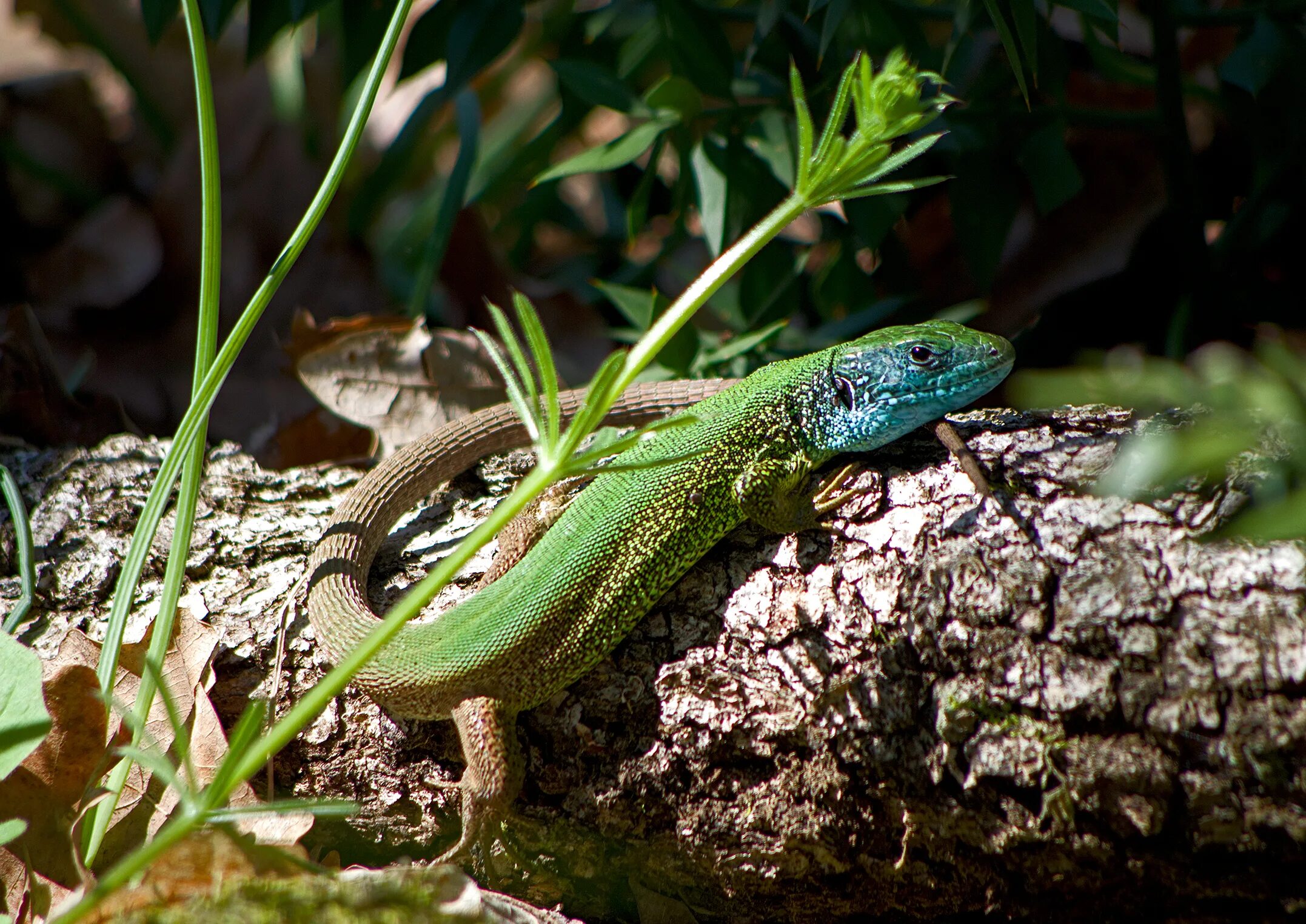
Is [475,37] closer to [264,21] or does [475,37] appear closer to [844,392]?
[264,21]

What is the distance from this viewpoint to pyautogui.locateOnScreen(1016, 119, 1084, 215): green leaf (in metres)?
2.89

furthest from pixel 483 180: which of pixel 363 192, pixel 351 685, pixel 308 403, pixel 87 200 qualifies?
pixel 351 685

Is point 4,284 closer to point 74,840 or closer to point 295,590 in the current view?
point 295,590

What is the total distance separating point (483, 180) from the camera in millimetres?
4215

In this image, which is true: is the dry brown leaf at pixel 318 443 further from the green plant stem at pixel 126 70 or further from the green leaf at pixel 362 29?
the green plant stem at pixel 126 70

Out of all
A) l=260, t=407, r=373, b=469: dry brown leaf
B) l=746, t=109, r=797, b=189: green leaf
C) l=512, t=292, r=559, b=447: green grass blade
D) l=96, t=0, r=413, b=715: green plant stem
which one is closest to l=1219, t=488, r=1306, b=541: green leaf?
l=512, t=292, r=559, b=447: green grass blade

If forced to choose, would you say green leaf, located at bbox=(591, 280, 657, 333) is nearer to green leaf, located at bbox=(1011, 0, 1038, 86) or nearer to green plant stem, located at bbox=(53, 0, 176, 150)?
green leaf, located at bbox=(1011, 0, 1038, 86)

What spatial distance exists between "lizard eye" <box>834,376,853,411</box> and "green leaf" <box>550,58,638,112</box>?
121 centimetres

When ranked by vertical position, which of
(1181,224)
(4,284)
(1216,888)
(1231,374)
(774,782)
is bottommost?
(1216,888)

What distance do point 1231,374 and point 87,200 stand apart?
203 inches

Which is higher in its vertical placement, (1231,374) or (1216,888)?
(1231,374)

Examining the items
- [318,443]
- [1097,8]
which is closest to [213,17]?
[318,443]

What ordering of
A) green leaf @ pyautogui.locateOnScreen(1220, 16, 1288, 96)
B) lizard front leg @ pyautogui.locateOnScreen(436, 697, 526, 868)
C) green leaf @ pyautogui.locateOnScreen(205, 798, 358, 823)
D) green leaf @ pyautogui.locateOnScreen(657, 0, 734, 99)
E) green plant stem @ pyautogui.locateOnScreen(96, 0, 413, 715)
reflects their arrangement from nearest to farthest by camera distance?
green leaf @ pyautogui.locateOnScreen(205, 798, 358, 823) < green plant stem @ pyautogui.locateOnScreen(96, 0, 413, 715) < lizard front leg @ pyautogui.locateOnScreen(436, 697, 526, 868) < green leaf @ pyautogui.locateOnScreen(1220, 16, 1288, 96) < green leaf @ pyautogui.locateOnScreen(657, 0, 734, 99)

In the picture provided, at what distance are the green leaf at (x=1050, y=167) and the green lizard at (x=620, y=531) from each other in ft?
2.13
